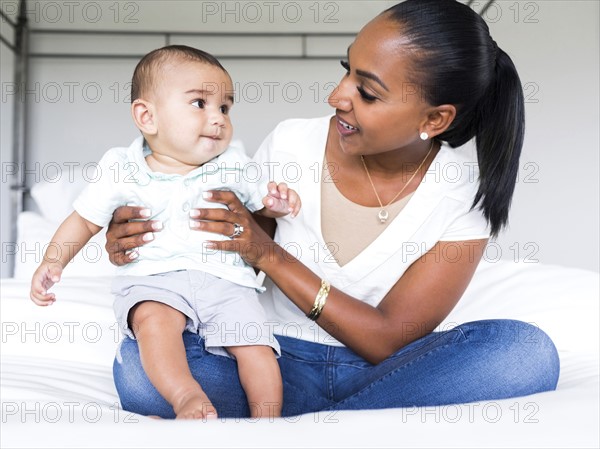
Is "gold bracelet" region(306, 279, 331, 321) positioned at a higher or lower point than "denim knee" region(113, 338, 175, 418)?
higher

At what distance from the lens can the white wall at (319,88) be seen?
8.83 feet

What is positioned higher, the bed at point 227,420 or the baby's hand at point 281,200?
the baby's hand at point 281,200

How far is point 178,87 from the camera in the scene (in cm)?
112

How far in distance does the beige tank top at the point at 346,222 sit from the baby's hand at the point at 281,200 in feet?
0.38

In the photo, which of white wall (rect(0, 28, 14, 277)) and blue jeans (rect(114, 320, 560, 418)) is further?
white wall (rect(0, 28, 14, 277))

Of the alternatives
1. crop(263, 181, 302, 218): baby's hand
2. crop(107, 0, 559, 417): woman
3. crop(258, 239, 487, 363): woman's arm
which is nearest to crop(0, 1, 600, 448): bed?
crop(107, 0, 559, 417): woman

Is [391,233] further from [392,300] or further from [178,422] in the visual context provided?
[178,422]

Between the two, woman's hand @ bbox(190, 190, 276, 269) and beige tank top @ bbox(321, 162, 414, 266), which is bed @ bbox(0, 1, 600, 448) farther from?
beige tank top @ bbox(321, 162, 414, 266)

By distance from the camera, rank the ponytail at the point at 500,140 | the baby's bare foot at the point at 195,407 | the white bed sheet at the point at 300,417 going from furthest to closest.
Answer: the ponytail at the point at 500,140, the baby's bare foot at the point at 195,407, the white bed sheet at the point at 300,417

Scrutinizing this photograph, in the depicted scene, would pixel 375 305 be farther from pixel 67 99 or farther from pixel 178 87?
pixel 67 99

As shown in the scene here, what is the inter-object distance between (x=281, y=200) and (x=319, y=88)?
168cm

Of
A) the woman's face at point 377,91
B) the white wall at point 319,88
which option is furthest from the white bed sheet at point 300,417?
the white wall at point 319,88

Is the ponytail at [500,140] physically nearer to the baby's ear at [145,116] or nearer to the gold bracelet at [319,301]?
the gold bracelet at [319,301]

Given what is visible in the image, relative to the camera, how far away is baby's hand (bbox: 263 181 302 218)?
114cm
